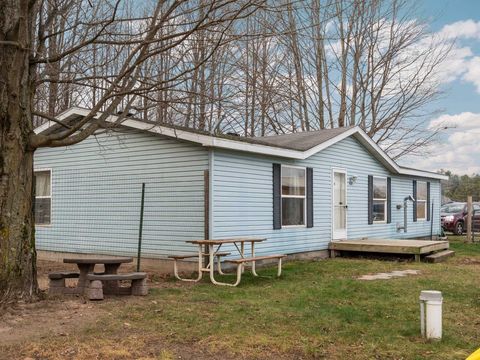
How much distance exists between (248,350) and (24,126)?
3.83m

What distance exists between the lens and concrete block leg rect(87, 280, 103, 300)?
6.47 meters

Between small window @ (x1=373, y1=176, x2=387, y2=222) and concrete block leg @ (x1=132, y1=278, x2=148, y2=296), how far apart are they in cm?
970

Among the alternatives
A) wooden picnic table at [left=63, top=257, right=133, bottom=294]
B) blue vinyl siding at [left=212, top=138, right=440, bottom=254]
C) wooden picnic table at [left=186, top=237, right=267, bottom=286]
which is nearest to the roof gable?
blue vinyl siding at [left=212, top=138, right=440, bottom=254]

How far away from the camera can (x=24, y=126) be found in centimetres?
627

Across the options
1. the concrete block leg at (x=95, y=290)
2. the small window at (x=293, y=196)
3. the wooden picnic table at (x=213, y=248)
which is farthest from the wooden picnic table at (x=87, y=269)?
the small window at (x=293, y=196)

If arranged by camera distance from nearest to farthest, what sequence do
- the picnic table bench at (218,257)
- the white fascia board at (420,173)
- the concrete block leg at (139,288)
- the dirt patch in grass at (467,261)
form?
the concrete block leg at (139,288)
the picnic table bench at (218,257)
the dirt patch in grass at (467,261)
the white fascia board at (420,173)

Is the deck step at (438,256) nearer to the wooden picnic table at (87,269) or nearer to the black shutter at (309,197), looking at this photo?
the black shutter at (309,197)

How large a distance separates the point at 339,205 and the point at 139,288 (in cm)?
780

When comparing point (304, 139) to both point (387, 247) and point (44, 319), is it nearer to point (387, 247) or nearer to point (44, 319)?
point (387, 247)

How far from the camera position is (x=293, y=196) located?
11828 millimetres

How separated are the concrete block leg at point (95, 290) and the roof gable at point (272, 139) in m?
2.26

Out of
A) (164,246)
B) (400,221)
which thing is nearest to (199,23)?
(164,246)

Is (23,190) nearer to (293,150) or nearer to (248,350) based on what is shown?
(248,350)

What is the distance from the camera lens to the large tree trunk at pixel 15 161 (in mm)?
5988
